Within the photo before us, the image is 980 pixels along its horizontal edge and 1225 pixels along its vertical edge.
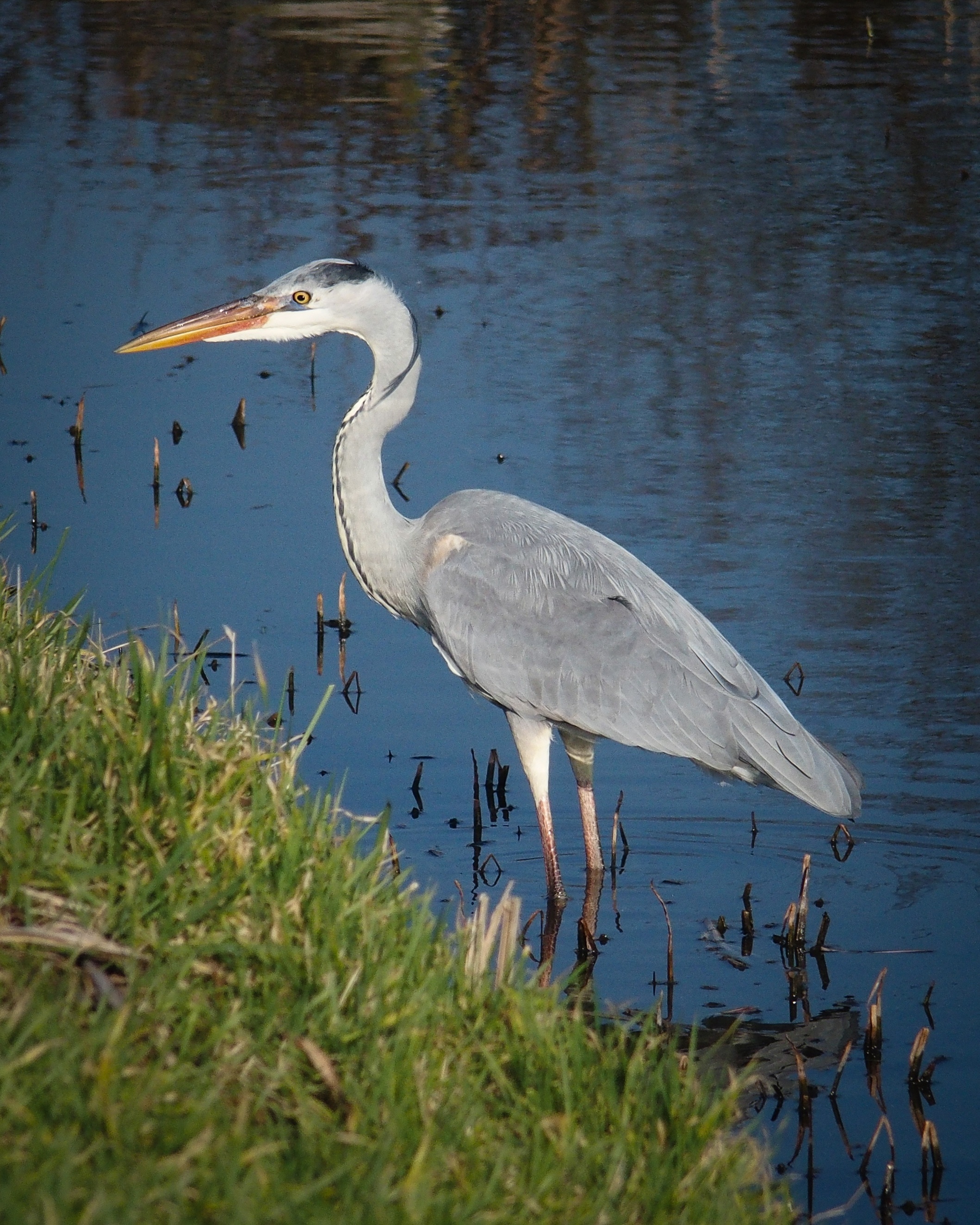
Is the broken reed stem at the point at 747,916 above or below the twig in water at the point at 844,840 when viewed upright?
above

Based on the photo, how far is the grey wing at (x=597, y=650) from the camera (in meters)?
5.20

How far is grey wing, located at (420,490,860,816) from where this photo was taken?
520cm

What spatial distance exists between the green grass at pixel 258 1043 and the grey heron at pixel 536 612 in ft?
5.31

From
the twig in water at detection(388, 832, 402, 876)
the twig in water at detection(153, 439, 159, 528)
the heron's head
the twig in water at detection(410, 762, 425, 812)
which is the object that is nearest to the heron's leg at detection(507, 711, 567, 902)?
the twig in water at detection(410, 762, 425, 812)

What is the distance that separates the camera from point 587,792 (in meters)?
5.49

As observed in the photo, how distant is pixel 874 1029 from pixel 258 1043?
6.69 ft

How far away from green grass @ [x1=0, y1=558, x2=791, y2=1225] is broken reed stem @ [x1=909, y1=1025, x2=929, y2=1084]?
644 mm

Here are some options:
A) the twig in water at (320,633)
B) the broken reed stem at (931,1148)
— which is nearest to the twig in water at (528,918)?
the broken reed stem at (931,1148)

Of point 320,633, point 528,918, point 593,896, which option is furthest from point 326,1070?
point 320,633

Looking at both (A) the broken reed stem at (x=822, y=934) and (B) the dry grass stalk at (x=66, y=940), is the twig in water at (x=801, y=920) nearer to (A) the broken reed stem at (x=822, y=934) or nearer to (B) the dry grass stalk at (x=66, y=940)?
(A) the broken reed stem at (x=822, y=934)

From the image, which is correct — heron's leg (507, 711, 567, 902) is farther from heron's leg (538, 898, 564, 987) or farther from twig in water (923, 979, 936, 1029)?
twig in water (923, 979, 936, 1029)

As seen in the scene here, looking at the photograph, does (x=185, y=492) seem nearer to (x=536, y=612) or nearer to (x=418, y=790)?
(x=418, y=790)

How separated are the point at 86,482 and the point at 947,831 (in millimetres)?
4761

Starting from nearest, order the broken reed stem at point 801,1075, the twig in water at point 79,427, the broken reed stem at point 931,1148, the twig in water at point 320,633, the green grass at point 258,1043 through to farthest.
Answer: the green grass at point 258,1043 < the broken reed stem at point 931,1148 < the broken reed stem at point 801,1075 < the twig in water at point 320,633 < the twig in water at point 79,427
